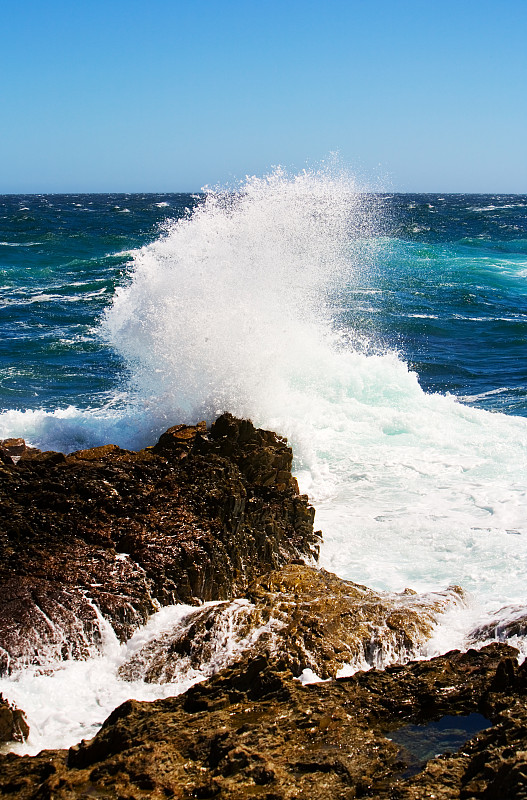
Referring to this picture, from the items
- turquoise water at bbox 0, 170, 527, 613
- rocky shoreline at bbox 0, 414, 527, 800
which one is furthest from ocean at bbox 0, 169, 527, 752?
rocky shoreline at bbox 0, 414, 527, 800

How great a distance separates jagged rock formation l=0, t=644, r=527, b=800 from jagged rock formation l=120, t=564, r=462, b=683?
0.28 meters

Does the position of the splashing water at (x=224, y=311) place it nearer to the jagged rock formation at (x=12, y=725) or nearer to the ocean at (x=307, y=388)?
the ocean at (x=307, y=388)

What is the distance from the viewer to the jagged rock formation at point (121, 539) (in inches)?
203

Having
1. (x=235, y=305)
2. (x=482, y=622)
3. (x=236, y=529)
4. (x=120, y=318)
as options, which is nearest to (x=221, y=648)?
(x=236, y=529)

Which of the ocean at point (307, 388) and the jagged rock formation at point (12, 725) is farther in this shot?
the ocean at point (307, 388)

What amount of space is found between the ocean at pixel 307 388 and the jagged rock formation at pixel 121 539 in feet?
0.97

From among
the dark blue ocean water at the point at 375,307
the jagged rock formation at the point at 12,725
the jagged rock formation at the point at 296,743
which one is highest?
the dark blue ocean water at the point at 375,307

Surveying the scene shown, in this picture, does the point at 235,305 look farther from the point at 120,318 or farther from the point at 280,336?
the point at 120,318

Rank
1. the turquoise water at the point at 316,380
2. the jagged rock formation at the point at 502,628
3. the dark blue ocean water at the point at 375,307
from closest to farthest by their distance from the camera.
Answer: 1. the jagged rock formation at the point at 502,628
2. the turquoise water at the point at 316,380
3. the dark blue ocean water at the point at 375,307

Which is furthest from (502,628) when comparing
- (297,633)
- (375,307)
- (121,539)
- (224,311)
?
(375,307)

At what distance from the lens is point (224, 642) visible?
16.5 feet

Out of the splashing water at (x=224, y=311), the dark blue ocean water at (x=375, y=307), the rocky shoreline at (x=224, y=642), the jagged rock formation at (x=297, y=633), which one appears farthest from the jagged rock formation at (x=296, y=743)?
the dark blue ocean water at (x=375, y=307)

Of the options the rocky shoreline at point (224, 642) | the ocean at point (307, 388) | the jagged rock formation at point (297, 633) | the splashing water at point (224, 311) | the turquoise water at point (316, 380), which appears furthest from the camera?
the splashing water at point (224, 311)

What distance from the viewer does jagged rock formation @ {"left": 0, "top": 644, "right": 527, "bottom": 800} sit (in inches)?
131
